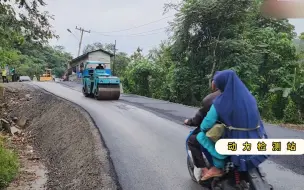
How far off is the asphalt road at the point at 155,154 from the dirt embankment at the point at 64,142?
0.31m

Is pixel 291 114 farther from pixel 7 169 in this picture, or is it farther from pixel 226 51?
pixel 7 169

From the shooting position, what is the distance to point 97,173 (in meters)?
6.76

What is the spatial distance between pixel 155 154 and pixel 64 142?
4617 millimetres

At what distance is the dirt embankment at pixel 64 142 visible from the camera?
22.7 ft

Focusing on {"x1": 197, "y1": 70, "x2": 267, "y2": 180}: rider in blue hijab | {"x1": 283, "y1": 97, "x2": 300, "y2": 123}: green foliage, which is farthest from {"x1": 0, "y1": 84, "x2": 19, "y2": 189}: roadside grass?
{"x1": 283, "y1": 97, "x2": 300, "y2": 123}: green foliage

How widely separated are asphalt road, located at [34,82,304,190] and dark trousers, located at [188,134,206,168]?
966 mm

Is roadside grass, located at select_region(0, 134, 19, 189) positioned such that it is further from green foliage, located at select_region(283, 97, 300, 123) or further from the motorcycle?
green foliage, located at select_region(283, 97, 300, 123)

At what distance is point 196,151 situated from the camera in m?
4.92

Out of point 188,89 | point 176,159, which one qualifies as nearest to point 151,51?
point 188,89

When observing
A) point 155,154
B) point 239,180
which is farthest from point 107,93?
point 239,180

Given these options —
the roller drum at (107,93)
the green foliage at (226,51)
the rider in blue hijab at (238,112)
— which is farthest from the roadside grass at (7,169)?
the green foliage at (226,51)

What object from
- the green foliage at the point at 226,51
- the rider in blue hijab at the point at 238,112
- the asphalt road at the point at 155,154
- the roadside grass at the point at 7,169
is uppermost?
the green foliage at the point at 226,51

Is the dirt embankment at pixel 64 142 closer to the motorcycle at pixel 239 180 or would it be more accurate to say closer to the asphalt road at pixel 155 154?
the asphalt road at pixel 155 154

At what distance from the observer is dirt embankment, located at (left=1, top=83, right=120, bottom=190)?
6925 mm
